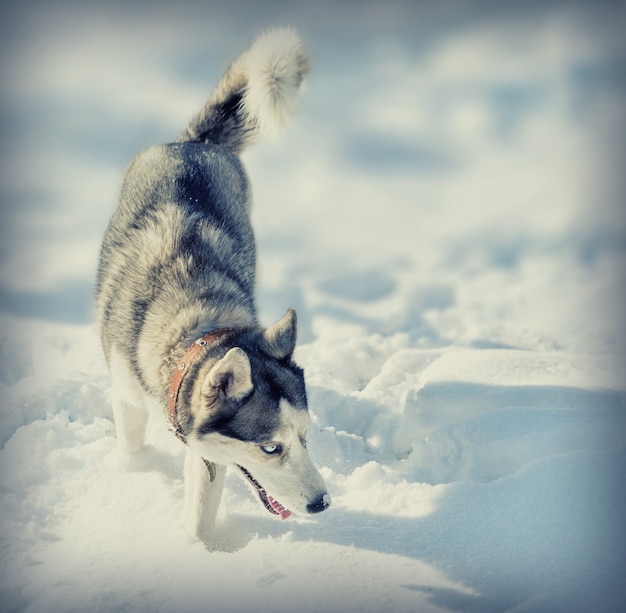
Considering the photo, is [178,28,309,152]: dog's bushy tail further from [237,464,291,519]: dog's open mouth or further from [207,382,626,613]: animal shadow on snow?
[237,464,291,519]: dog's open mouth

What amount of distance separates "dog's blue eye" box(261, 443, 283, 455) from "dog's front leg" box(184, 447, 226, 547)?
1.19 ft

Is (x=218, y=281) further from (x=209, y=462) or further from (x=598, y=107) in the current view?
(x=598, y=107)

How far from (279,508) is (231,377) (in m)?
0.64

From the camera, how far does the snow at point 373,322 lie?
6.50ft

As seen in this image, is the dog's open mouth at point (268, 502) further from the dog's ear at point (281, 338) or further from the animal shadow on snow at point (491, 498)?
the dog's ear at point (281, 338)

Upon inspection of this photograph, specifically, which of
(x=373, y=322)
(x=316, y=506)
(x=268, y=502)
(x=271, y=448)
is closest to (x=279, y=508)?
(x=268, y=502)

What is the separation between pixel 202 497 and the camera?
230 centimetres

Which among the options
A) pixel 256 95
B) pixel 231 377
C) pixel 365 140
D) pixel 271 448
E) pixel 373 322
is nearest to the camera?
pixel 231 377

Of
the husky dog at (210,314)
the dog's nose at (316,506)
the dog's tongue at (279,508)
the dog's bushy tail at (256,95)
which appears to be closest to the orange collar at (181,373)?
the husky dog at (210,314)

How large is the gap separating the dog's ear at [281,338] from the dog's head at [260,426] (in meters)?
0.01

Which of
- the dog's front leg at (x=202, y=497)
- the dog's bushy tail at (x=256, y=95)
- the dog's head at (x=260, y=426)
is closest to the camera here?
the dog's head at (x=260, y=426)

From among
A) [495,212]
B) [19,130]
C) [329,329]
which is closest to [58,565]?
[19,130]

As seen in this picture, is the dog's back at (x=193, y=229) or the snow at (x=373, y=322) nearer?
the snow at (x=373, y=322)

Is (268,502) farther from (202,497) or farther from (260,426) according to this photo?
(260,426)
